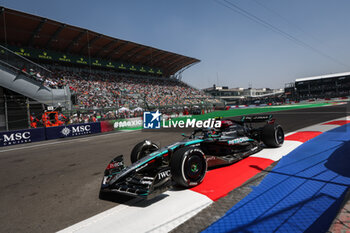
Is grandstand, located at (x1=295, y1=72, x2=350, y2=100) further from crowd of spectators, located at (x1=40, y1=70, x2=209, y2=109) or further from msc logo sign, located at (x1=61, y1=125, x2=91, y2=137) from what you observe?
msc logo sign, located at (x1=61, y1=125, x2=91, y2=137)

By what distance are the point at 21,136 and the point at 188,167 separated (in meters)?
11.0

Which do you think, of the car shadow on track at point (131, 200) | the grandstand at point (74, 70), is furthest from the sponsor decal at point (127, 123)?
the car shadow on track at point (131, 200)

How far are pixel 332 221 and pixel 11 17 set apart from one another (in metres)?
27.5

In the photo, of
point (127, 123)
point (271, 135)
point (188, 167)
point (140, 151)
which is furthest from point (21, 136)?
point (271, 135)

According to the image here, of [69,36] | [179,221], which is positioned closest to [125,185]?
[179,221]

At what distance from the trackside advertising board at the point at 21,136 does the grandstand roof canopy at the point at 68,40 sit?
15593 mm

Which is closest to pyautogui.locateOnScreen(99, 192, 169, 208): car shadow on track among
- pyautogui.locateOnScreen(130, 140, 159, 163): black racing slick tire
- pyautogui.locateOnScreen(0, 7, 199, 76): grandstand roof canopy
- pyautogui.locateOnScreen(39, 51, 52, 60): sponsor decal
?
pyautogui.locateOnScreen(130, 140, 159, 163): black racing slick tire

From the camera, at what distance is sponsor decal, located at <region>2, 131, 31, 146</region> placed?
950 centimetres

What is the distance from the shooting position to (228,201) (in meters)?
2.62

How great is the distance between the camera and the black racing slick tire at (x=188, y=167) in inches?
115

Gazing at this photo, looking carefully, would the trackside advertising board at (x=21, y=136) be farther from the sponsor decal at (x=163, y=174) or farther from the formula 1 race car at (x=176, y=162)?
the sponsor decal at (x=163, y=174)

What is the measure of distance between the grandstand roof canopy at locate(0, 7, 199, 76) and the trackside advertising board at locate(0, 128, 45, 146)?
15.6 metres

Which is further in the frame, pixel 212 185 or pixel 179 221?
pixel 212 185

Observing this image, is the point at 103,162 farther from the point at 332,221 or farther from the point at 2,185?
the point at 332,221
